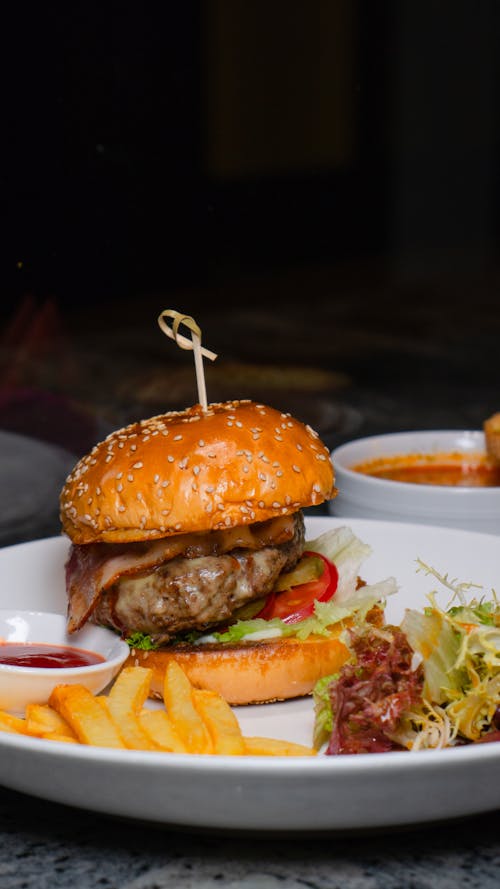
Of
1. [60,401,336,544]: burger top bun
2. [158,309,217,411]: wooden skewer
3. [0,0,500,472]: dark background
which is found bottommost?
[0,0,500,472]: dark background

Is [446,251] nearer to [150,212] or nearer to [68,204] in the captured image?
[150,212]

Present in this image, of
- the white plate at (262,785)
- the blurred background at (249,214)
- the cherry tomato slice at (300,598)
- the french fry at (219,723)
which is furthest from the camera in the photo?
the blurred background at (249,214)

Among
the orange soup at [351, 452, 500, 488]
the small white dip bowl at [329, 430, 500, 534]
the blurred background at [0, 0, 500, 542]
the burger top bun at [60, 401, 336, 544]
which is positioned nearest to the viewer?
the burger top bun at [60, 401, 336, 544]

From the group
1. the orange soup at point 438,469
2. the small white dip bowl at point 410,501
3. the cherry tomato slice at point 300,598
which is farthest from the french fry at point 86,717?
the orange soup at point 438,469

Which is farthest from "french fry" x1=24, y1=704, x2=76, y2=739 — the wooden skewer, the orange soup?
the orange soup

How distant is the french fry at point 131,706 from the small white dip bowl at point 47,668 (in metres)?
0.16

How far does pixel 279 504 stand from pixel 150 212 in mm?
4126

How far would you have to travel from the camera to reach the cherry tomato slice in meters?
2.27

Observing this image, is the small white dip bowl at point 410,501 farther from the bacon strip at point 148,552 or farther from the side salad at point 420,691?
the side salad at point 420,691

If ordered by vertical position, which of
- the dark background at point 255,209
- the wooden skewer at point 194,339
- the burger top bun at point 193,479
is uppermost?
the wooden skewer at point 194,339

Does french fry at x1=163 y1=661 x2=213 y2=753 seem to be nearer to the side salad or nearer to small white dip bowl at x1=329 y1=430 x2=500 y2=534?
the side salad

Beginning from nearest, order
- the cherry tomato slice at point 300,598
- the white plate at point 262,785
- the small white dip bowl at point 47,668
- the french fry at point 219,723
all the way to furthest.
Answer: the white plate at point 262,785 < the french fry at point 219,723 < the small white dip bowl at point 47,668 < the cherry tomato slice at point 300,598

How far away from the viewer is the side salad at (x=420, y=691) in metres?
1.76

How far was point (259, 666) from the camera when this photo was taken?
213 centimetres
